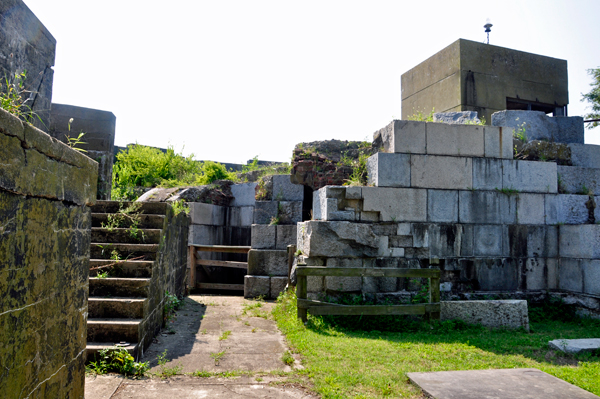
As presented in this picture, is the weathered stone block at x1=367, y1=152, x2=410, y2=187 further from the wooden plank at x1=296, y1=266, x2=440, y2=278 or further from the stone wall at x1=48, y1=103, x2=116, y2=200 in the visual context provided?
the stone wall at x1=48, y1=103, x2=116, y2=200

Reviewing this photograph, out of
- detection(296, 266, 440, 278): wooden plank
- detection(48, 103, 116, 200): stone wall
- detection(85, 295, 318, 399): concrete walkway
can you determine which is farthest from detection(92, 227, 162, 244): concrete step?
detection(296, 266, 440, 278): wooden plank

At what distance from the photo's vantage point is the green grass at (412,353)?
3879 mm

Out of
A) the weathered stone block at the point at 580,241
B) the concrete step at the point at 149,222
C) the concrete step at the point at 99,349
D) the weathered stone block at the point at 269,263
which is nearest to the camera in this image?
the concrete step at the point at 99,349

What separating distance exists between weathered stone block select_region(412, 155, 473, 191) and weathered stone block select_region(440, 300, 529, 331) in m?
2.01

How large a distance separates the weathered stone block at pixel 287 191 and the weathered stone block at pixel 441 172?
347 centimetres

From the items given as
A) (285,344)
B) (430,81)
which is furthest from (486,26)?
(285,344)

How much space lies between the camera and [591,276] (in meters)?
6.84

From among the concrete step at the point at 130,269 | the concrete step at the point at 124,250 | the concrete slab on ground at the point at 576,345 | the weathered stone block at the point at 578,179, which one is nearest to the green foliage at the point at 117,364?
the concrete step at the point at 130,269

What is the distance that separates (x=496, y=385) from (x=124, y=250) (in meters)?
4.68

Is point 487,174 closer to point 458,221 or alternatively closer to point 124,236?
point 458,221

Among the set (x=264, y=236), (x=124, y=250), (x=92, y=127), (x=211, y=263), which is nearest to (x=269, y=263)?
(x=264, y=236)

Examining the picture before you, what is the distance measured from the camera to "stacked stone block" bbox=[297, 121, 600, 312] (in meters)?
6.82

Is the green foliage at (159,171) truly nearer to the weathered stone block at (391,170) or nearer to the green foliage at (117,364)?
the weathered stone block at (391,170)

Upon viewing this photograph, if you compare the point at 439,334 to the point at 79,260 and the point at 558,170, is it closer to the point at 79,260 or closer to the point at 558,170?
the point at 558,170
